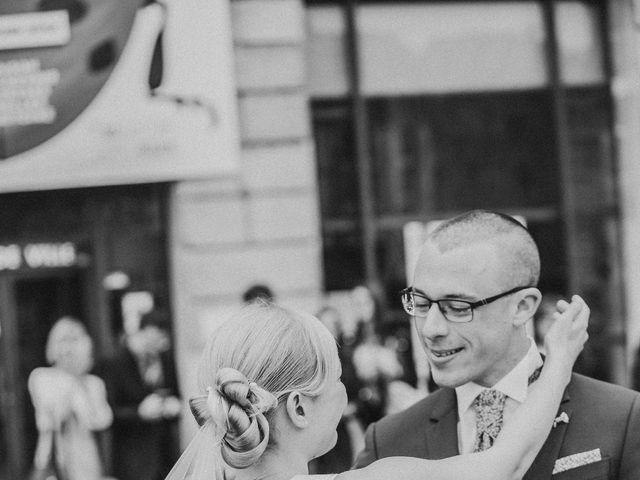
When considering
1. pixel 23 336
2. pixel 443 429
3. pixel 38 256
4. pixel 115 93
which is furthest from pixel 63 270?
pixel 443 429

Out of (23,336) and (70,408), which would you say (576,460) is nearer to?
(70,408)

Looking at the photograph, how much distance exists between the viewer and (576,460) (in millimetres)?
2621

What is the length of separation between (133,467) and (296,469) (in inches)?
209

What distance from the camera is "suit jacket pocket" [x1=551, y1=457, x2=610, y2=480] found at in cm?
257

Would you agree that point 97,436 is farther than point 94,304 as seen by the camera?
No

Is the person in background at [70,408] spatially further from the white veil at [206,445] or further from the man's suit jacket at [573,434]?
the white veil at [206,445]

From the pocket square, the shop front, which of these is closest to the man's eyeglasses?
the pocket square

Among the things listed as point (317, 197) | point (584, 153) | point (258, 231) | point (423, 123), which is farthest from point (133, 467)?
point (584, 153)

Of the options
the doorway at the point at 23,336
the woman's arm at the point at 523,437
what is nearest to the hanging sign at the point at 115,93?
the doorway at the point at 23,336

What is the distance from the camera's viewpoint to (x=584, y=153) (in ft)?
30.8

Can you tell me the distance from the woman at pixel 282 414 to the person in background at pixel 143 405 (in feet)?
16.5

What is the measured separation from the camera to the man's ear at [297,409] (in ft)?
8.02

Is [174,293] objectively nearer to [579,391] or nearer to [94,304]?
[94,304]

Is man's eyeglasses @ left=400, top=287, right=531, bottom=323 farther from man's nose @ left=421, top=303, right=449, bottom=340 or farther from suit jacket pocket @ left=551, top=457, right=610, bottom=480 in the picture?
suit jacket pocket @ left=551, top=457, right=610, bottom=480
